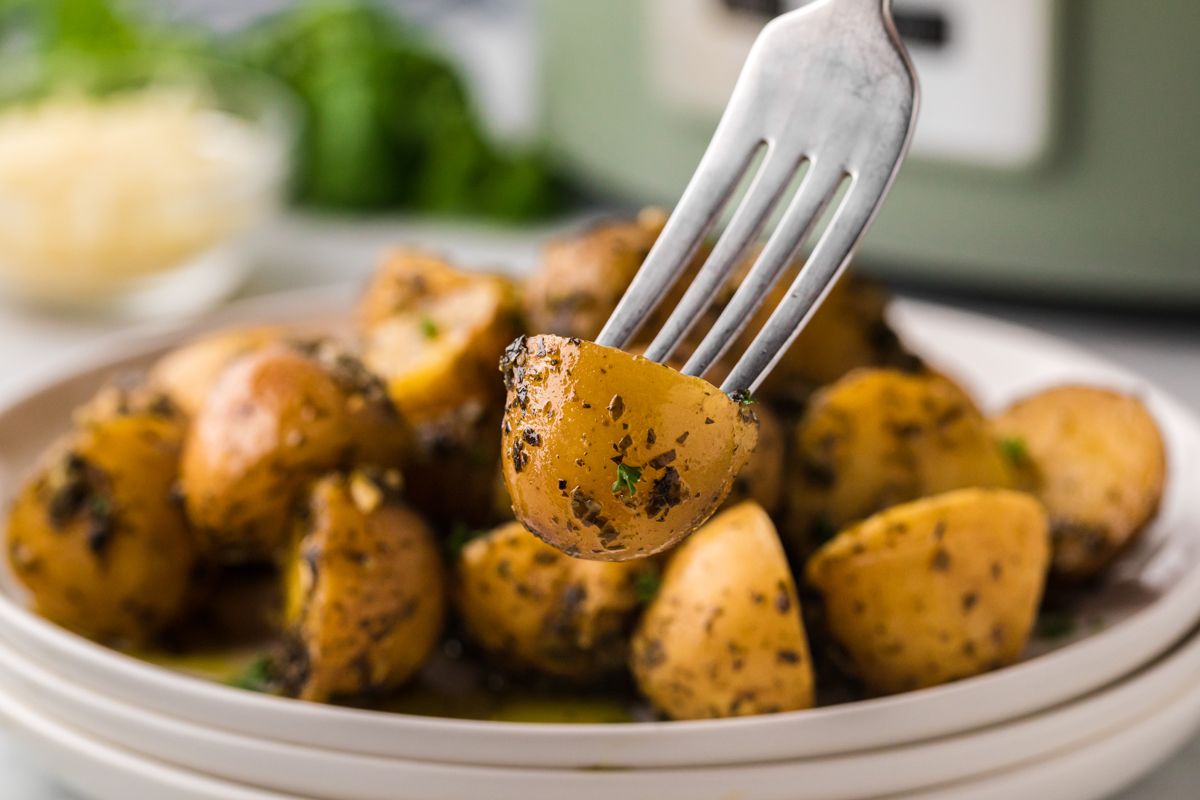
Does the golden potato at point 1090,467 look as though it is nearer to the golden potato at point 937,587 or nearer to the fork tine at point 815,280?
the golden potato at point 937,587

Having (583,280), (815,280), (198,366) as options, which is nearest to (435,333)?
(583,280)

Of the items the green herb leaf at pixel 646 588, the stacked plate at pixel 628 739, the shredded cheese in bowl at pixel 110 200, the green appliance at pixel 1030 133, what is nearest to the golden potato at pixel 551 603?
the green herb leaf at pixel 646 588

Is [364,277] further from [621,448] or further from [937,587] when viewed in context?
[621,448]

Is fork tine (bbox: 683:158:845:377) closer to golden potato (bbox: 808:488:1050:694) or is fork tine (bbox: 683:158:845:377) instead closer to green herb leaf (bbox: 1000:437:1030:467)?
golden potato (bbox: 808:488:1050:694)

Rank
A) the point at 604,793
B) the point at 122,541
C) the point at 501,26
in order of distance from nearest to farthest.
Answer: the point at 604,793
the point at 122,541
the point at 501,26

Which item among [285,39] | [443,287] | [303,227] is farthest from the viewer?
[285,39]

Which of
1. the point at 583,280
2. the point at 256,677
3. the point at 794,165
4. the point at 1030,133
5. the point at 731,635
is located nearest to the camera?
the point at 794,165

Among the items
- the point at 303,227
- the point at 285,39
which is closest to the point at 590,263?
the point at 303,227

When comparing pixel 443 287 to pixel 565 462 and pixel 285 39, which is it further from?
pixel 285 39
